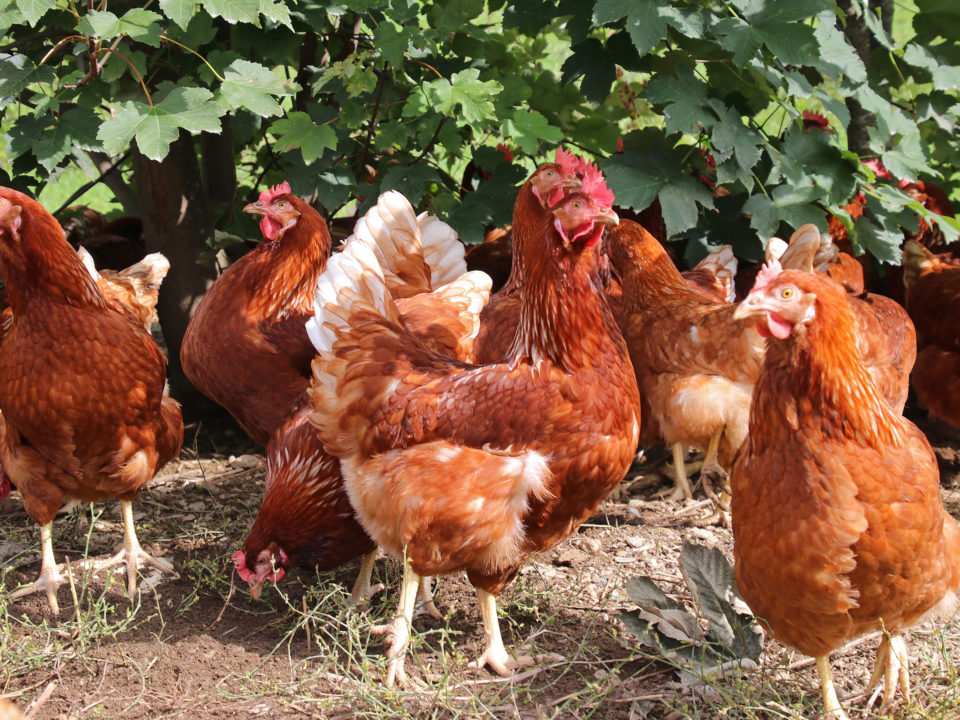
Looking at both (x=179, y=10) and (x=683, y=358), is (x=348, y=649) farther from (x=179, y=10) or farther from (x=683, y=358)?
(x=179, y=10)

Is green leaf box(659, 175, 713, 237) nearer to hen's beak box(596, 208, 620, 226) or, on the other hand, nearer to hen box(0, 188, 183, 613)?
hen's beak box(596, 208, 620, 226)

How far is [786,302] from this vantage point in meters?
2.06

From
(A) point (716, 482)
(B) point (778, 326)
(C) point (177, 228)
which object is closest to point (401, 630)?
(B) point (778, 326)

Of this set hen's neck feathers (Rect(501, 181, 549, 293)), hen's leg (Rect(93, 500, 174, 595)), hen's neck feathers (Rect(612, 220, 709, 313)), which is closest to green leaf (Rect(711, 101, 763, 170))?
hen's neck feathers (Rect(612, 220, 709, 313))

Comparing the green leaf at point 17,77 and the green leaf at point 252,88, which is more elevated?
the green leaf at point 17,77

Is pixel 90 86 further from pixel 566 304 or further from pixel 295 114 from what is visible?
pixel 566 304

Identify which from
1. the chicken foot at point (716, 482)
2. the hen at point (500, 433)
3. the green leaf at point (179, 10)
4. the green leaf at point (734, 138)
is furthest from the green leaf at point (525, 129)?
the chicken foot at point (716, 482)

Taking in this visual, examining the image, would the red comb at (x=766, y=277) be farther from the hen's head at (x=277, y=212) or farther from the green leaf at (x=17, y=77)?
the green leaf at (x=17, y=77)

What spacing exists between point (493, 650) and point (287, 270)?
66.8 inches

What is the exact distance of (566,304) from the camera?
8.33ft

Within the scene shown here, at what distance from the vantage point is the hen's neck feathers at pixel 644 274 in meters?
3.81

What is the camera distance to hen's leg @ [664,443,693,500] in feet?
12.7

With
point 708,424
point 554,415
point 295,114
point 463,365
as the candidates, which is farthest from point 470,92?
point 708,424

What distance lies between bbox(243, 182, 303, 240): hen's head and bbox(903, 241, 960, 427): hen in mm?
2972
